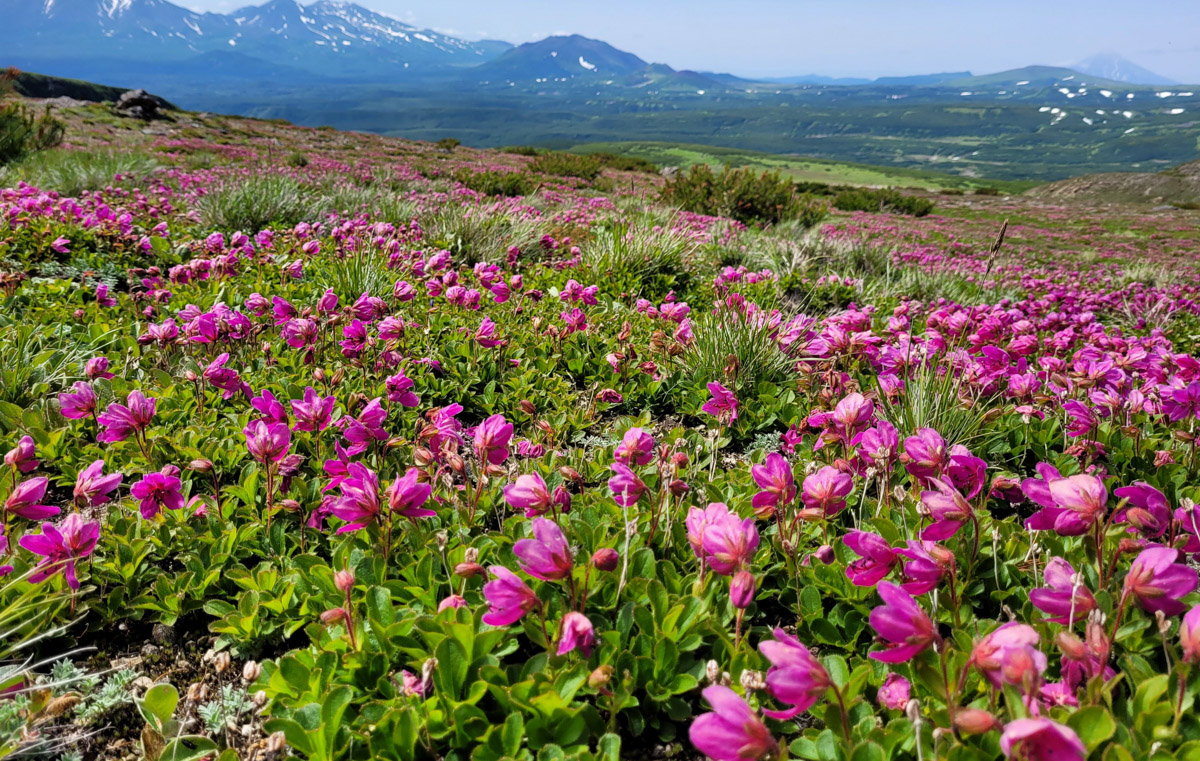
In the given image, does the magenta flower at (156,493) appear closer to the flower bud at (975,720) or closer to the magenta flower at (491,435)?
the magenta flower at (491,435)

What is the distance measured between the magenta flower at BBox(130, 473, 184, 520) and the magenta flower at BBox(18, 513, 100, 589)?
23 centimetres

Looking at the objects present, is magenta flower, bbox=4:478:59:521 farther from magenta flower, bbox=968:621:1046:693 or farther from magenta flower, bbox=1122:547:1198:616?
magenta flower, bbox=1122:547:1198:616

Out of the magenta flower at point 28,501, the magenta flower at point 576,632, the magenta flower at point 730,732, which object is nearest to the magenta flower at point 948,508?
the magenta flower at point 730,732

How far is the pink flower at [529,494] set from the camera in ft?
5.56

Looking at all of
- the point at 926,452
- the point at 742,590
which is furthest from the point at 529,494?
the point at 926,452

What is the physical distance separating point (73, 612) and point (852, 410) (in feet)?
8.29

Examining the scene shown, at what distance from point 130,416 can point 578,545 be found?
1.65 metres

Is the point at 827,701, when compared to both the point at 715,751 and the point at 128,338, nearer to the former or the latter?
the point at 715,751

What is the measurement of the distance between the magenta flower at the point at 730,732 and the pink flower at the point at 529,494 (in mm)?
760

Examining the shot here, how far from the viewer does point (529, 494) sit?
169 centimetres

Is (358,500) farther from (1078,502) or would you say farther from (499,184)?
(499,184)

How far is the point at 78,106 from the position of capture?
38156mm

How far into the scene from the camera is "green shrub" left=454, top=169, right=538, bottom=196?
15805 millimetres

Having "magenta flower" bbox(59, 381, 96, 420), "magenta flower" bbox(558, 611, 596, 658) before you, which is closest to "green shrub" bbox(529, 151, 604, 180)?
"magenta flower" bbox(59, 381, 96, 420)
